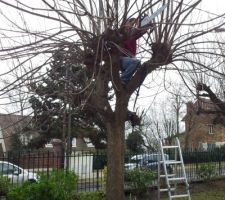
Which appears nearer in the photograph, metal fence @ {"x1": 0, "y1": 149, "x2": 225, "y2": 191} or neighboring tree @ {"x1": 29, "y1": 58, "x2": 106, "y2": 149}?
neighboring tree @ {"x1": 29, "y1": 58, "x2": 106, "y2": 149}

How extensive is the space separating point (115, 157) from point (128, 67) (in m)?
1.65

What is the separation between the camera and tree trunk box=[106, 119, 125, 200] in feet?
26.9

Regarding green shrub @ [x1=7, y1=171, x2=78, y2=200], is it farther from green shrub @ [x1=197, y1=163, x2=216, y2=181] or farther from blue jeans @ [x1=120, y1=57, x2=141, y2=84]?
green shrub @ [x1=197, y1=163, x2=216, y2=181]

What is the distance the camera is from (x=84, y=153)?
14.1m

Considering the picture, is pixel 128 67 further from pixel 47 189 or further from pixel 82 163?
pixel 82 163

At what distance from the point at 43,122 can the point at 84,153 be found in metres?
4.84

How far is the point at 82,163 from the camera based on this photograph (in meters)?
15.0

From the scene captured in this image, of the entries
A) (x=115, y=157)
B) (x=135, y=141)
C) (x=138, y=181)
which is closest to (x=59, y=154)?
(x=138, y=181)

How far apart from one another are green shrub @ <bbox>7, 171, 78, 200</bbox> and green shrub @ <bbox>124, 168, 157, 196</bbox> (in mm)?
4008

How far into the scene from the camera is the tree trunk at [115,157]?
322 inches

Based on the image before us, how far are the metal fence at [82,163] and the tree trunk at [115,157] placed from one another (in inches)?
112

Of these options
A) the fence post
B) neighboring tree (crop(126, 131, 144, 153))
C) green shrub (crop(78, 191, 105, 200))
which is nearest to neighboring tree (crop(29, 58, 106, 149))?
green shrub (crop(78, 191, 105, 200))

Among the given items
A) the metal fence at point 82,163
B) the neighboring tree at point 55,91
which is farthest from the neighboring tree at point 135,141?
the neighboring tree at point 55,91

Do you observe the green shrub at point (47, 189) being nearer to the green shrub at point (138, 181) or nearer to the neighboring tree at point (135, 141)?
the green shrub at point (138, 181)
